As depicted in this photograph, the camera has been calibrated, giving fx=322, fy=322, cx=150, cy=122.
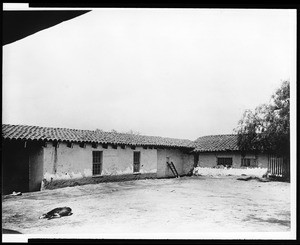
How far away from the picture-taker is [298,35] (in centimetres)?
616

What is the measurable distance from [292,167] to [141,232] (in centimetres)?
316

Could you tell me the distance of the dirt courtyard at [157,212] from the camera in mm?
6297

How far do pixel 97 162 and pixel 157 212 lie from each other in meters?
4.75

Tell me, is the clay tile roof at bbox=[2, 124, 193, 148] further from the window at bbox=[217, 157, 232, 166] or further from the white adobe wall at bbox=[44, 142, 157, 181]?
the window at bbox=[217, 157, 232, 166]

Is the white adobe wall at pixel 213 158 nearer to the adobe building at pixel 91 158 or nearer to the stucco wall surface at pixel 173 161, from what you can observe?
the adobe building at pixel 91 158

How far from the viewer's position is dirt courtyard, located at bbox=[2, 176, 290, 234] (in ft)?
20.7

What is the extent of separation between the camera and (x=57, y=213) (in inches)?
265

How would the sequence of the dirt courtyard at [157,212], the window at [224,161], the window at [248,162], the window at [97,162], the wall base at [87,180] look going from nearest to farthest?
the dirt courtyard at [157,212] → the wall base at [87,180] → the window at [97,162] → the window at [248,162] → the window at [224,161]

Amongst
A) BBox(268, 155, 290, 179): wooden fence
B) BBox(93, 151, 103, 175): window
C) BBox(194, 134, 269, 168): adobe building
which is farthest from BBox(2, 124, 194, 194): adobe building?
BBox(268, 155, 290, 179): wooden fence

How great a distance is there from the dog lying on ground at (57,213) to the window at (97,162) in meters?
4.20

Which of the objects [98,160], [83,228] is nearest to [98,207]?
[83,228]

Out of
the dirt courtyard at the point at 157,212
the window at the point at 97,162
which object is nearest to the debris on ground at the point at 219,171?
the window at the point at 97,162

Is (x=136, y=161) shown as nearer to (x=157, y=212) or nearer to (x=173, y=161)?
(x=173, y=161)
